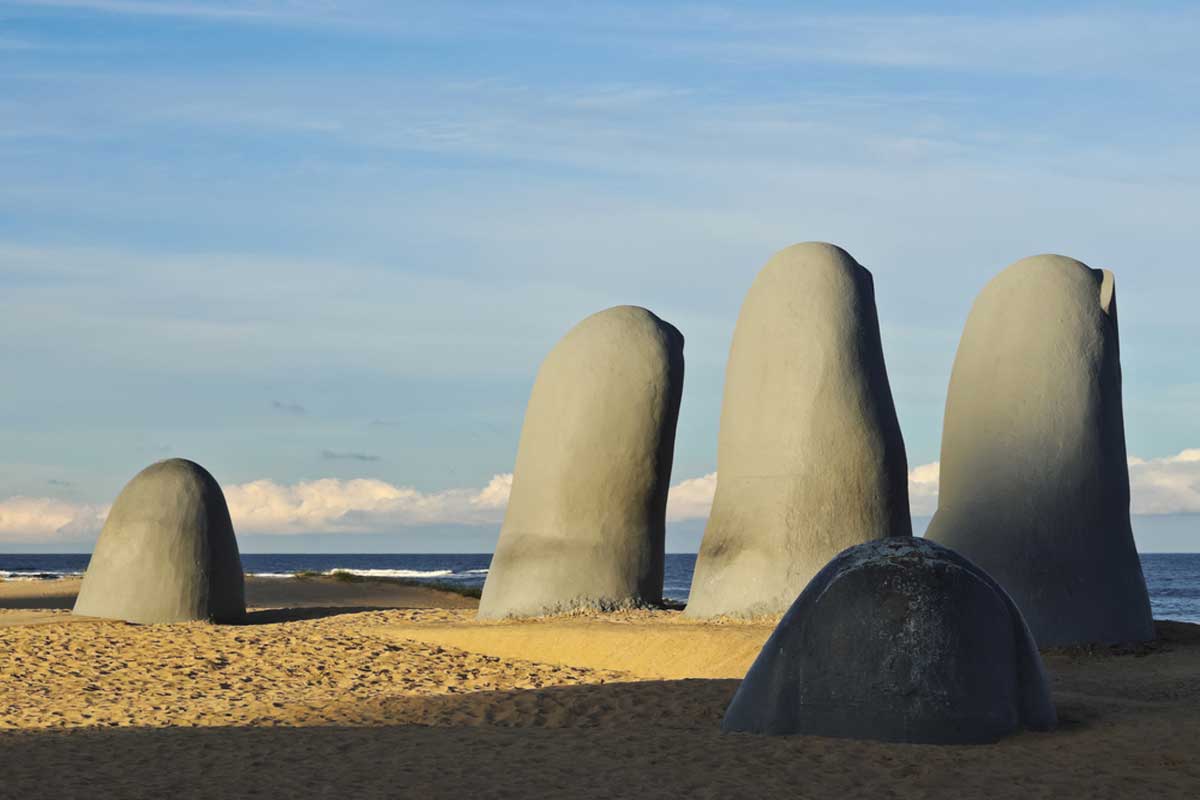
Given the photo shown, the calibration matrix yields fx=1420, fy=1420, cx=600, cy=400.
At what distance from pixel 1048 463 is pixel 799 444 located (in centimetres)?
242

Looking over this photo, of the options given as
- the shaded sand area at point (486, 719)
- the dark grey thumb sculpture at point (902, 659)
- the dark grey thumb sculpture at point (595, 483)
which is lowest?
the shaded sand area at point (486, 719)

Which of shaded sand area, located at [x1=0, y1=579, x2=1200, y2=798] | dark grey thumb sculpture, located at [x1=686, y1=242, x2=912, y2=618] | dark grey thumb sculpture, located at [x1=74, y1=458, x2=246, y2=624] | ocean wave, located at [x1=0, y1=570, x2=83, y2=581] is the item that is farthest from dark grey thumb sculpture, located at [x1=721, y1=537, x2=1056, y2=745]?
ocean wave, located at [x1=0, y1=570, x2=83, y2=581]

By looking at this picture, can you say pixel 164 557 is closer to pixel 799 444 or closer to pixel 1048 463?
pixel 799 444

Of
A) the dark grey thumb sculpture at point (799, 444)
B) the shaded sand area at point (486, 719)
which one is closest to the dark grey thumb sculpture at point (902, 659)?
the shaded sand area at point (486, 719)

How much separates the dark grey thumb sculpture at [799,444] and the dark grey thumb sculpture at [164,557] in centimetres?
583

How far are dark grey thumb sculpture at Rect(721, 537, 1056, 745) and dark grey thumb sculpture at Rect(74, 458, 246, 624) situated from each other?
9.89 metres

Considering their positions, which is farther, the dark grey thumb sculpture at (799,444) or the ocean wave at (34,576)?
the ocean wave at (34,576)

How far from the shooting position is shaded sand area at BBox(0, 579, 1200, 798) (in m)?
7.32

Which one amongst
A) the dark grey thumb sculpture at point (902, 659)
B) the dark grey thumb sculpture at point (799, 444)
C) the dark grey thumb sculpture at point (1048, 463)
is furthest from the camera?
the dark grey thumb sculpture at point (799, 444)

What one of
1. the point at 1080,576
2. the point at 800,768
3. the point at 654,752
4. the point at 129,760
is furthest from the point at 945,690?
the point at 1080,576

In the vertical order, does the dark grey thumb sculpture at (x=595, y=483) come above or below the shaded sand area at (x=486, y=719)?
above

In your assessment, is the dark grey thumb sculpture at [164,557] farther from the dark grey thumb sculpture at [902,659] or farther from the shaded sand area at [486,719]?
the dark grey thumb sculpture at [902,659]

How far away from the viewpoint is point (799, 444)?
14.4m

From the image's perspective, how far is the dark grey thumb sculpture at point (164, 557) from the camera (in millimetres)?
16469
